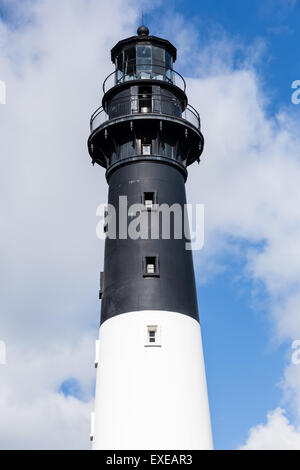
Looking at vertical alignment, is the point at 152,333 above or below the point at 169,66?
below

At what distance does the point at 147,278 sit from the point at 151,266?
2.67 feet

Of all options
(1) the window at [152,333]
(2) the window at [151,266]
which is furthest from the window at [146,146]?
(1) the window at [152,333]

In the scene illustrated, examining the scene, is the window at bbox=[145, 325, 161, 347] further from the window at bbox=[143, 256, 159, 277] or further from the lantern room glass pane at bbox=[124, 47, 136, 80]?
the lantern room glass pane at bbox=[124, 47, 136, 80]

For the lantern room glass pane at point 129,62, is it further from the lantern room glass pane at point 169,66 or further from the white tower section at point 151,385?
the white tower section at point 151,385

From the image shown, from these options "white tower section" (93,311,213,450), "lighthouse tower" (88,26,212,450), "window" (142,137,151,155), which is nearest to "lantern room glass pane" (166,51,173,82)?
"lighthouse tower" (88,26,212,450)

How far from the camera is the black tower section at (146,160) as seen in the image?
31984mm

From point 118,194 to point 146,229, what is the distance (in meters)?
3.02

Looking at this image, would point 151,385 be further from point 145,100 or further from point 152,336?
point 145,100

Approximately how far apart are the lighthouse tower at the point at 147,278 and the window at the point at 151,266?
0.16ft

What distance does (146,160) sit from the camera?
35.3 metres

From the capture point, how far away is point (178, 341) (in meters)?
30.5

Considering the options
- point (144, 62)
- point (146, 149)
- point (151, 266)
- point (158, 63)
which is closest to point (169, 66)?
point (158, 63)

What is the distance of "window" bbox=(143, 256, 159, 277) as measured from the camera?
31906mm
